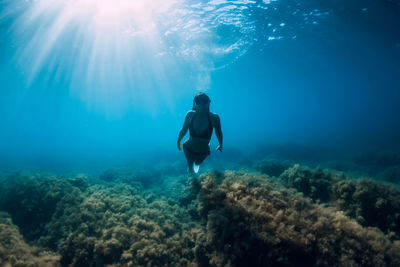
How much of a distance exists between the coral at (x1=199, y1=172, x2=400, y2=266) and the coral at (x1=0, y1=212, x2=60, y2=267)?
129 inches

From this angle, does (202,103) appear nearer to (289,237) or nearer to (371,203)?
(289,237)

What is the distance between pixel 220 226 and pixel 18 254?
13.3 feet

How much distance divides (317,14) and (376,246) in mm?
21871

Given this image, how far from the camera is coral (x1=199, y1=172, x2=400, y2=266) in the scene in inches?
95.9

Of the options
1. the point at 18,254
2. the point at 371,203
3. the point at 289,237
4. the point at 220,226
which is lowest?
the point at 371,203

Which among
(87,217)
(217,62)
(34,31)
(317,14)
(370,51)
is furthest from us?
(217,62)

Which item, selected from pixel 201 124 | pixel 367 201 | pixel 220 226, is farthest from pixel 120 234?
pixel 367 201

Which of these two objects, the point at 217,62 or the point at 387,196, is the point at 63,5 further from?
the point at 387,196

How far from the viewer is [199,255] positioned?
3811 millimetres

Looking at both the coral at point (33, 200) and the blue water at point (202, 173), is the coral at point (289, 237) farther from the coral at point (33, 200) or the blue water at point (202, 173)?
the coral at point (33, 200)

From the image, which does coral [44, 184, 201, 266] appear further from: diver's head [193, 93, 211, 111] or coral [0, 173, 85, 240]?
diver's head [193, 93, 211, 111]

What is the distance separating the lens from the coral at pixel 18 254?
3.19 metres

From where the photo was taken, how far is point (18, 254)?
3525mm

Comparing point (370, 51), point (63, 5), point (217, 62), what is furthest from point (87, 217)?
point (370, 51)
